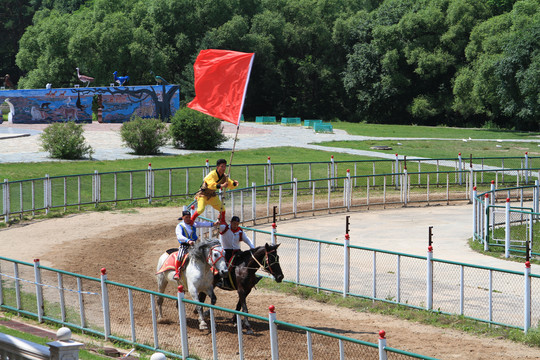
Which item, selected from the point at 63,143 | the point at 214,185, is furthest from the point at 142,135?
A: the point at 214,185

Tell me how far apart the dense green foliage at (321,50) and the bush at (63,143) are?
4046cm

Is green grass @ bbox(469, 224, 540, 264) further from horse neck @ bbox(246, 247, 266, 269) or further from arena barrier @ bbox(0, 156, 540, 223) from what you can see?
horse neck @ bbox(246, 247, 266, 269)

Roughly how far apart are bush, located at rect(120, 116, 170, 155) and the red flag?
2968cm

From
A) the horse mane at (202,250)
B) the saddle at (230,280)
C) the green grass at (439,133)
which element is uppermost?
the green grass at (439,133)

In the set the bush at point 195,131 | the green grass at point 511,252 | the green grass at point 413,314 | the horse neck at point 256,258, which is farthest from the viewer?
the bush at point 195,131

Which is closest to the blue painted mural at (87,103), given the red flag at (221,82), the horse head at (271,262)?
the red flag at (221,82)

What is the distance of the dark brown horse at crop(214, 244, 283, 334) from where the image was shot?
48.1ft

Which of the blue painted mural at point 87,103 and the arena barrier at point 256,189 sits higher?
the blue painted mural at point 87,103

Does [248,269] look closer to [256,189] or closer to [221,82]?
[221,82]

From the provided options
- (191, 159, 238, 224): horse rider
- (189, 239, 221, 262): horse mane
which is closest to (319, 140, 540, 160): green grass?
(191, 159, 238, 224): horse rider

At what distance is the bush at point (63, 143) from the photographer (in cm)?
4541

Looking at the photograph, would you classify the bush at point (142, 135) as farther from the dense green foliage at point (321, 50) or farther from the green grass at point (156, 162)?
the dense green foliage at point (321, 50)

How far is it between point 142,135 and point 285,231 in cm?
2400

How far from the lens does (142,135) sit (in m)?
48.6
